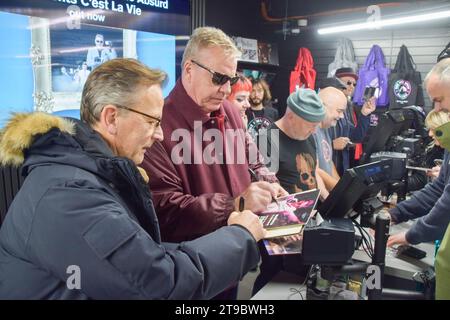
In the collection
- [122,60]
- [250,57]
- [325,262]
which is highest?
[250,57]

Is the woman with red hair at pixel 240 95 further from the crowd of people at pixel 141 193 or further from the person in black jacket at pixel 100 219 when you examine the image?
the person in black jacket at pixel 100 219

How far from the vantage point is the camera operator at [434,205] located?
73.1 inches

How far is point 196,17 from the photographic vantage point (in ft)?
15.4

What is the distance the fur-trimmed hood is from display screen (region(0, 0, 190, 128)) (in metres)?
2.00

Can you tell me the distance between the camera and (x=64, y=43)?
3.54 metres

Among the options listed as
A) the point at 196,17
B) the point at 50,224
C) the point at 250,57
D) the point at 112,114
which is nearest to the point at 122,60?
the point at 112,114

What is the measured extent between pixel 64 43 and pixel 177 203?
110 inches

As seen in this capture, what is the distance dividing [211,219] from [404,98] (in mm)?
5563

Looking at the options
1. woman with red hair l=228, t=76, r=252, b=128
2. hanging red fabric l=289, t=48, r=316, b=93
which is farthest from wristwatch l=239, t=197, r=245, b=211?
hanging red fabric l=289, t=48, r=316, b=93

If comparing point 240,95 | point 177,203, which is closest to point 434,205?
point 177,203

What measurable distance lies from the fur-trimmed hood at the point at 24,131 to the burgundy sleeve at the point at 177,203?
19.0 inches

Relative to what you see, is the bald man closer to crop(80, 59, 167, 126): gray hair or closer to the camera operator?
the camera operator

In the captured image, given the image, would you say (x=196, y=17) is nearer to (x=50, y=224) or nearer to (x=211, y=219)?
(x=211, y=219)

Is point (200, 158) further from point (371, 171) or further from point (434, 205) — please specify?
point (434, 205)
